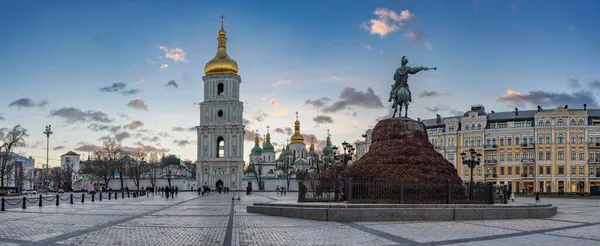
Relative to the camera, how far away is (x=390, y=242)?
15094 millimetres

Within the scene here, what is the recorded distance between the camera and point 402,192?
2336 cm

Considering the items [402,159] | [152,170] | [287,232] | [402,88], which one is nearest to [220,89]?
[152,170]

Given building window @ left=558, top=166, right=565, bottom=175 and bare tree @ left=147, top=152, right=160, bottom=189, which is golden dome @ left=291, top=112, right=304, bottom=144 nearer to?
bare tree @ left=147, top=152, right=160, bottom=189

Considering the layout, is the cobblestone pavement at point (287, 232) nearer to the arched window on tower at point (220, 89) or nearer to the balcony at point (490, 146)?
the balcony at point (490, 146)

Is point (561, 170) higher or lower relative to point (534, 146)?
lower

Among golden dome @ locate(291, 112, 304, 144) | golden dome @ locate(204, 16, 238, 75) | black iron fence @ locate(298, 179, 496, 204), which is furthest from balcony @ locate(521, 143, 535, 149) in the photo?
golden dome @ locate(291, 112, 304, 144)

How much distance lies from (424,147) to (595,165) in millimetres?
52433

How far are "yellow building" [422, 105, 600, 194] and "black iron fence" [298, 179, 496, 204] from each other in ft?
161

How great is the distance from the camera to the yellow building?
69.9 m

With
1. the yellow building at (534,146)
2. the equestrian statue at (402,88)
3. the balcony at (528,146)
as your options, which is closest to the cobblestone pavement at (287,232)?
the equestrian statue at (402,88)

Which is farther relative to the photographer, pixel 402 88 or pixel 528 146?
pixel 528 146

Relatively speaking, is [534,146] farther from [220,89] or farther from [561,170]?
[220,89]

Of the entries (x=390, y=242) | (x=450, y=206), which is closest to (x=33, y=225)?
(x=390, y=242)

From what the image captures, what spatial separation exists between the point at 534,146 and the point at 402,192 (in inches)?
2202
